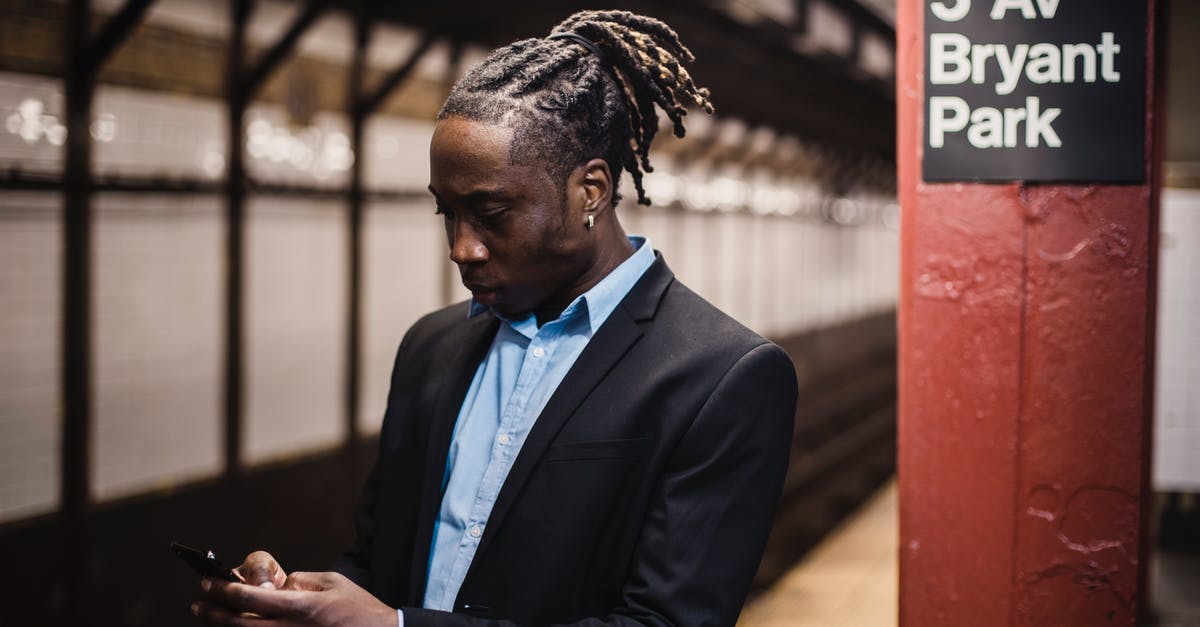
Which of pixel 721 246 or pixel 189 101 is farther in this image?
pixel 721 246

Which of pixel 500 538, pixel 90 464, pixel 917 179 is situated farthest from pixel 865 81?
pixel 500 538

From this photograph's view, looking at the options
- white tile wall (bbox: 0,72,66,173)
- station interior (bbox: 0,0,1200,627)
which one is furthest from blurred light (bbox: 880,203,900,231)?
white tile wall (bbox: 0,72,66,173)

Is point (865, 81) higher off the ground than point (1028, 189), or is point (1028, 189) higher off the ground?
point (865, 81)

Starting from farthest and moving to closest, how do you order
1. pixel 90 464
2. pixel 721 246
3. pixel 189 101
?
pixel 721 246
pixel 189 101
pixel 90 464

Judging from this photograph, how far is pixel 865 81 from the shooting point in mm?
11023

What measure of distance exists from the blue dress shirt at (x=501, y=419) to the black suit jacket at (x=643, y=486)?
42mm

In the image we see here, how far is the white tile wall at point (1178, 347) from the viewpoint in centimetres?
716

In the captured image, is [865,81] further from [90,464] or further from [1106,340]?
[1106,340]

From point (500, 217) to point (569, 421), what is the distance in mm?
322

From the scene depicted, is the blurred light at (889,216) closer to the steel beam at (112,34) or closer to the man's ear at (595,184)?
the steel beam at (112,34)

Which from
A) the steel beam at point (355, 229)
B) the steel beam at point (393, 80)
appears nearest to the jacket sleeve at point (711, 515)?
the steel beam at point (355, 229)

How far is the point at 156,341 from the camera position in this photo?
231 inches

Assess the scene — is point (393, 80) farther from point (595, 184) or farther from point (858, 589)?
point (595, 184)

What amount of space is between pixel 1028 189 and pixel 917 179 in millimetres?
217
